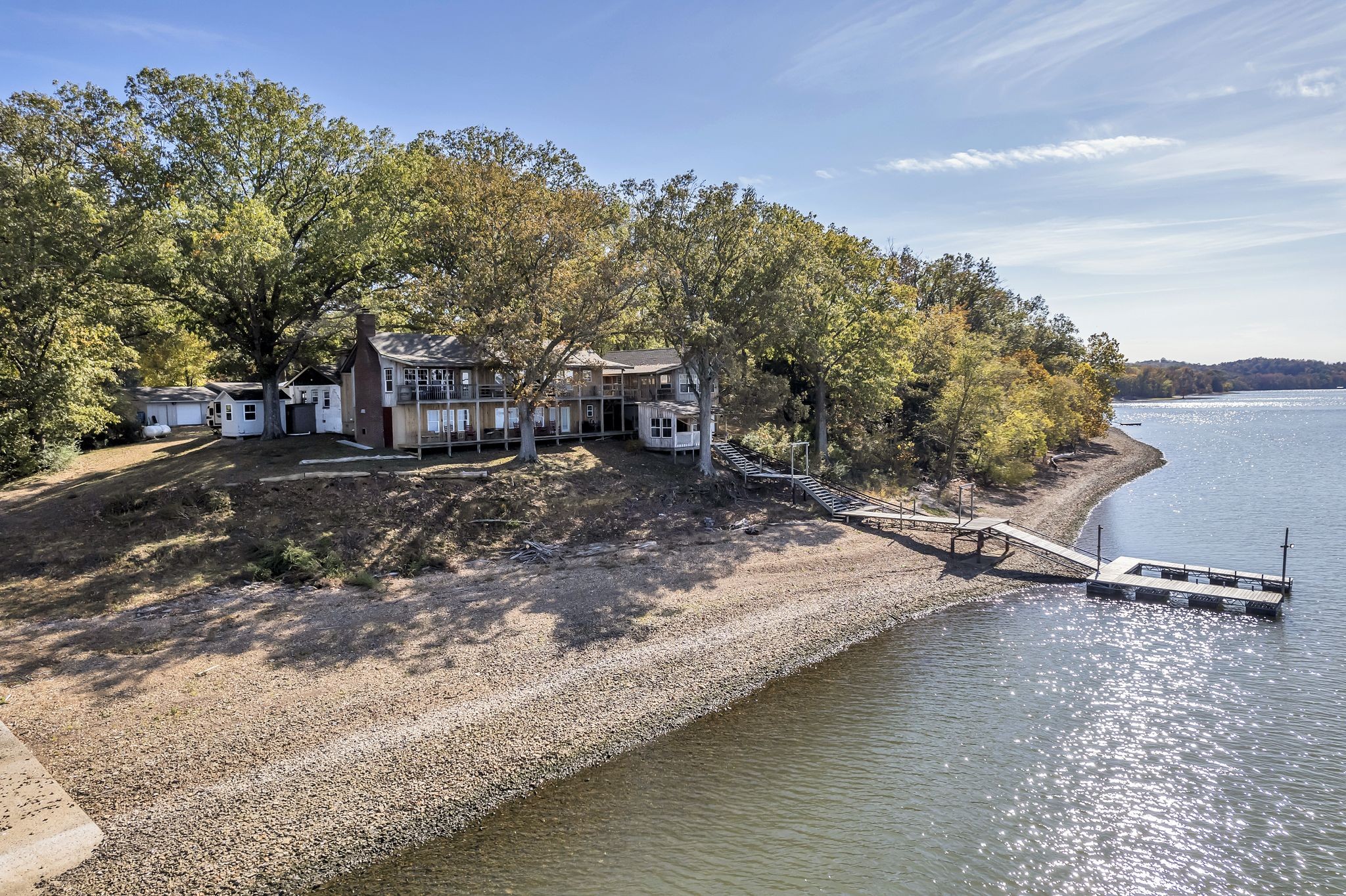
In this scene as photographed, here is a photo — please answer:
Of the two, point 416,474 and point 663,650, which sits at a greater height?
point 416,474

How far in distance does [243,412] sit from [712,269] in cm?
2784

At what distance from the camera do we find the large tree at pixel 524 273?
3180cm

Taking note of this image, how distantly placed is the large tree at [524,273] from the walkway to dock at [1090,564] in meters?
12.2

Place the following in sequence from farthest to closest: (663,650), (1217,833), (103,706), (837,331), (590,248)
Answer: (837,331), (590,248), (663,650), (103,706), (1217,833)

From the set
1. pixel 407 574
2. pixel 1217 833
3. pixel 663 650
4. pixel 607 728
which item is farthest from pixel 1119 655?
pixel 407 574

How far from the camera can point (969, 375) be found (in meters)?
43.1

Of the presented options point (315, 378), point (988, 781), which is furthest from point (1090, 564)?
point (315, 378)

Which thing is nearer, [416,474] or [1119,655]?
[1119,655]

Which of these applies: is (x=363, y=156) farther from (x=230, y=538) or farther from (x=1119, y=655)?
(x=1119, y=655)

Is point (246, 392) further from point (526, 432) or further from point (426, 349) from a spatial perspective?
point (526, 432)

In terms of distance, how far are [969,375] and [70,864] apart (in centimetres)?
4462

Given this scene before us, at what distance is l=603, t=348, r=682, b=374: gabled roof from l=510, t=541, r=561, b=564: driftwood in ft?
54.5

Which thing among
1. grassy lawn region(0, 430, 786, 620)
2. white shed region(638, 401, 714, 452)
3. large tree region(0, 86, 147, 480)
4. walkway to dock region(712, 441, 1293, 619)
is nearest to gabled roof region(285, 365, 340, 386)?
grassy lawn region(0, 430, 786, 620)

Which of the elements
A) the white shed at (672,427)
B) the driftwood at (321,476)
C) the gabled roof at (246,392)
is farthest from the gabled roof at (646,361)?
the gabled roof at (246,392)
